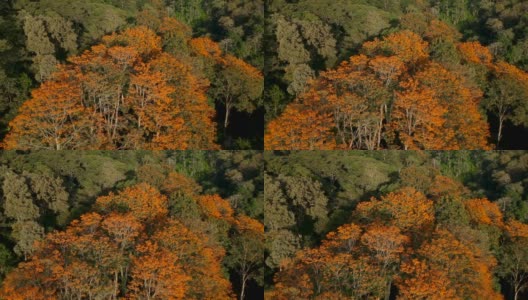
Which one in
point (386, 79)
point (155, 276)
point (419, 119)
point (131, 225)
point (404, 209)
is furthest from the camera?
point (404, 209)

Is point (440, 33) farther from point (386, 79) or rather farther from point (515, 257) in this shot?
point (515, 257)

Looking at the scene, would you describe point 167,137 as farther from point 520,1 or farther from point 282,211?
point 520,1

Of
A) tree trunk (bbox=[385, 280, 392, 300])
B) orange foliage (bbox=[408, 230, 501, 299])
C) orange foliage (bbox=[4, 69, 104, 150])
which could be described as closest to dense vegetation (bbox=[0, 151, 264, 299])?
orange foliage (bbox=[4, 69, 104, 150])

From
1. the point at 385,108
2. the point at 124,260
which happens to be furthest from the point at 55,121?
the point at 385,108

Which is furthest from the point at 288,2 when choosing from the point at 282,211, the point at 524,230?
the point at 524,230

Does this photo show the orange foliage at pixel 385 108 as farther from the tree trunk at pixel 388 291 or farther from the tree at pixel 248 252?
the tree trunk at pixel 388 291

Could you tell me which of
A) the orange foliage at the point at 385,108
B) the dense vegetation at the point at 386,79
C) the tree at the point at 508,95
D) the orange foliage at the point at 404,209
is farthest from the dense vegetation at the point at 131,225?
the tree at the point at 508,95
